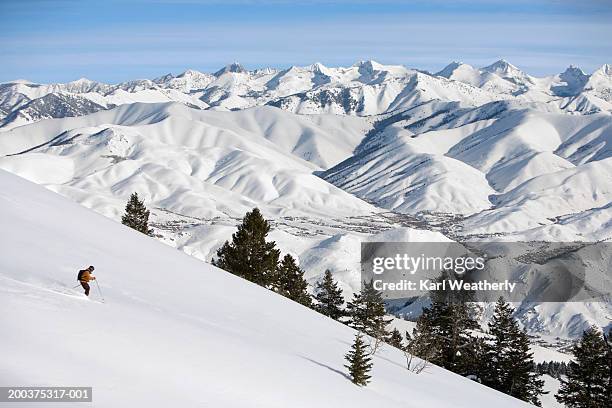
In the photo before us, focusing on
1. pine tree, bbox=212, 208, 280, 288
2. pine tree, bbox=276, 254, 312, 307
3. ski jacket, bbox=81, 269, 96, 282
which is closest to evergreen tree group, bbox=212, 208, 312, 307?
pine tree, bbox=212, 208, 280, 288

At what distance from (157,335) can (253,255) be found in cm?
3168

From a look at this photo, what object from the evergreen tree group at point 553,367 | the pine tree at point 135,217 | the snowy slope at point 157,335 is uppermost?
the pine tree at point 135,217

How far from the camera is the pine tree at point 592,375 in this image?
39.7 meters

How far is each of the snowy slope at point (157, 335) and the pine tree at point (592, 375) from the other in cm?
1397

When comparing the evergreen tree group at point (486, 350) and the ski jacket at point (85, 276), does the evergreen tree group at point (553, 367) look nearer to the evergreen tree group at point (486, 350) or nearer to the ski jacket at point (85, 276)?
the evergreen tree group at point (486, 350)

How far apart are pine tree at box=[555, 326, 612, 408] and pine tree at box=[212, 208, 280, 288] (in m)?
22.8

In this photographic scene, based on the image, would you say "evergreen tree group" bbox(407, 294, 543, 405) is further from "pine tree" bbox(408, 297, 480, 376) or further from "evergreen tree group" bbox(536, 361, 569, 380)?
"evergreen tree group" bbox(536, 361, 569, 380)

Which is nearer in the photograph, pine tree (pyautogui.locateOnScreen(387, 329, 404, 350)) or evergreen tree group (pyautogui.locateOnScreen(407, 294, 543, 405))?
evergreen tree group (pyautogui.locateOnScreen(407, 294, 543, 405))

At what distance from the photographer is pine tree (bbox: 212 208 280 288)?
45.2 m

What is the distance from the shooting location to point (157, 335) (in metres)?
14.1

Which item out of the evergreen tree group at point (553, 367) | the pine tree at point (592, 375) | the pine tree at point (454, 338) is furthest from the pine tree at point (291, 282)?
the evergreen tree group at point (553, 367)

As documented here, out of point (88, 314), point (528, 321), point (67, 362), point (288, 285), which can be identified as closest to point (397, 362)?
point (88, 314)

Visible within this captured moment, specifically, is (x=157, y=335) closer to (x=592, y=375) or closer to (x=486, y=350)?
(x=592, y=375)

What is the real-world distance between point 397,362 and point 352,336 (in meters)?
3.01
